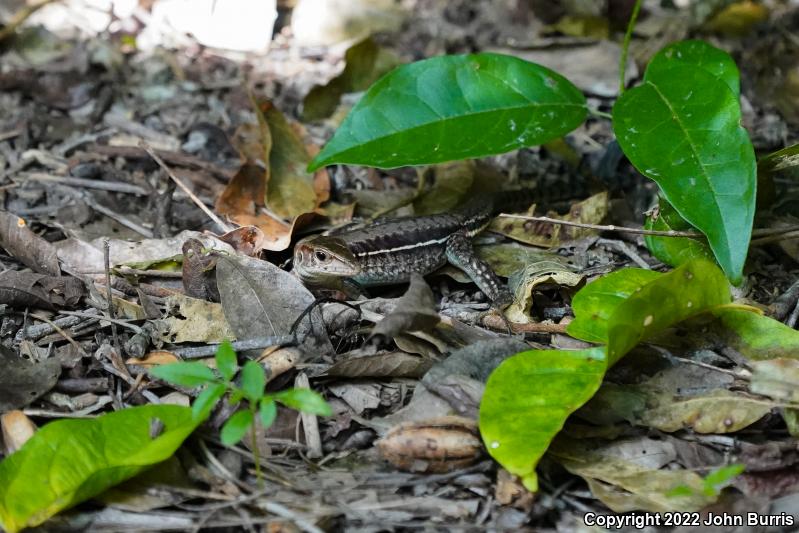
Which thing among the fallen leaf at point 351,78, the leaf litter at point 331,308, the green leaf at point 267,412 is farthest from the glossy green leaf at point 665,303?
the fallen leaf at point 351,78

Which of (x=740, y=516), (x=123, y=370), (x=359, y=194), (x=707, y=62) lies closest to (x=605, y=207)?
(x=707, y=62)

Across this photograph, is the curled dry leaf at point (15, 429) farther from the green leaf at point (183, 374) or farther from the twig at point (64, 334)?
the green leaf at point (183, 374)

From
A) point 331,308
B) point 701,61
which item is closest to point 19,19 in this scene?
point 331,308

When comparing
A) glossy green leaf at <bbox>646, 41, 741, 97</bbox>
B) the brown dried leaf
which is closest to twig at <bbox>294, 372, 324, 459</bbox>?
the brown dried leaf

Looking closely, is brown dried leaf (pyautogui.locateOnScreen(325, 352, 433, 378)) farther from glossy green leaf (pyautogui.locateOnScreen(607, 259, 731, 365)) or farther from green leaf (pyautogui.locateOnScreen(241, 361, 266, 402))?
glossy green leaf (pyautogui.locateOnScreen(607, 259, 731, 365))

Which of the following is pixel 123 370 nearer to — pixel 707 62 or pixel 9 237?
pixel 9 237

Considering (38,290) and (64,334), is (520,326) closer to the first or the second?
(64,334)
